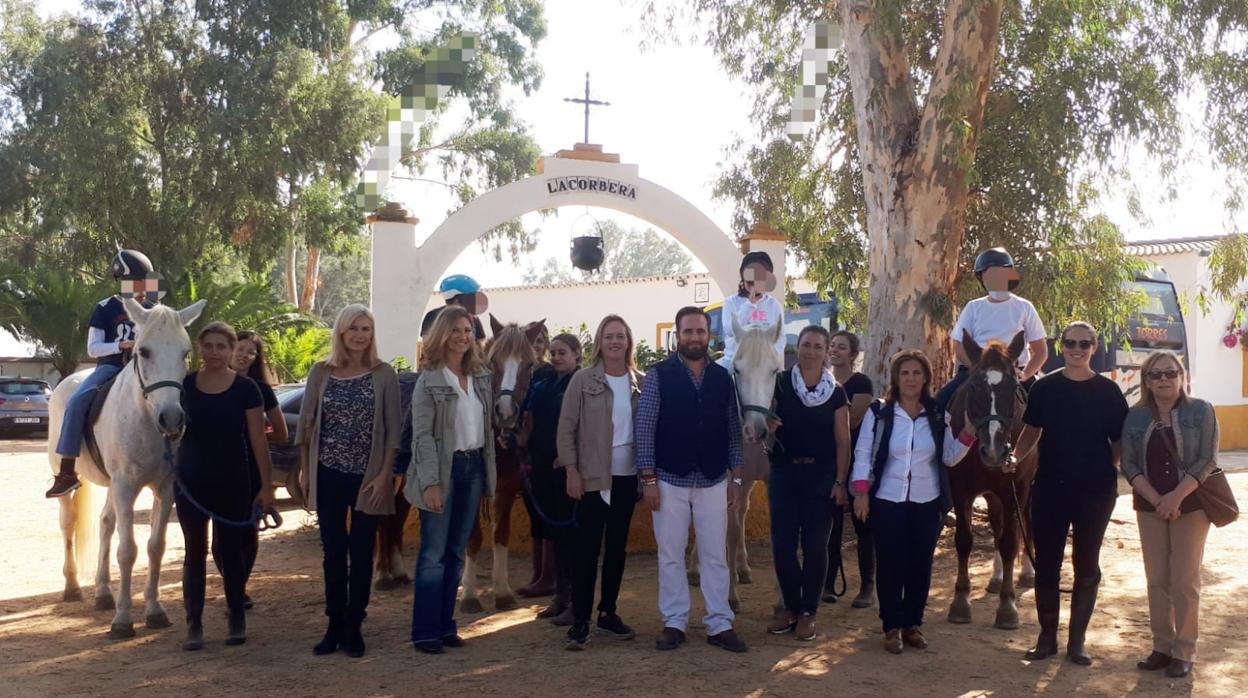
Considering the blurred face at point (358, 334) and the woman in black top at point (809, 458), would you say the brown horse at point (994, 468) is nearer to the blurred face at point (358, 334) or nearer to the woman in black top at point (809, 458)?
the woman in black top at point (809, 458)

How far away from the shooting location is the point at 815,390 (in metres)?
6.18

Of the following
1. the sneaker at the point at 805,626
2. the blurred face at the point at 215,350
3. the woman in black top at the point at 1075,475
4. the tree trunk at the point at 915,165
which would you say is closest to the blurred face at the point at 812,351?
the woman in black top at the point at 1075,475

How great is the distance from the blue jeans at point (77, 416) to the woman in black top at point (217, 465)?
1367mm

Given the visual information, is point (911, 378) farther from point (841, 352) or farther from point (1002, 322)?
point (1002, 322)

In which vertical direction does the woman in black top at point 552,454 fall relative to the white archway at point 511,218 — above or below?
below

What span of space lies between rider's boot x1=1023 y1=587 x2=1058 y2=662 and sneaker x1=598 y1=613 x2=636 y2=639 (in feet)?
7.15

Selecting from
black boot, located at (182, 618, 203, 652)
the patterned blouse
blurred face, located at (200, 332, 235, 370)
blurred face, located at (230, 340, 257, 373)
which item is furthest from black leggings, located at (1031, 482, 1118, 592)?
blurred face, located at (230, 340, 257, 373)

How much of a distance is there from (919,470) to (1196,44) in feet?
22.6

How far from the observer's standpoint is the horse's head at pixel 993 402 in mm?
5848

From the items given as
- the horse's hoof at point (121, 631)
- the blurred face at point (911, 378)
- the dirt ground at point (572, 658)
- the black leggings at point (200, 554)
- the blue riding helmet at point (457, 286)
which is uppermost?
the blue riding helmet at point (457, 286)

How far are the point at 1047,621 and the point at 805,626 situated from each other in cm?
129

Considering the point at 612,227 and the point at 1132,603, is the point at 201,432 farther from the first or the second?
the point at 612,227

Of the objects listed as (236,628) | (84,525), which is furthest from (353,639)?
(84,525)

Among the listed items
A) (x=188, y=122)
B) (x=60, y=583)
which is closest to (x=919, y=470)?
(x=60, y=583)
